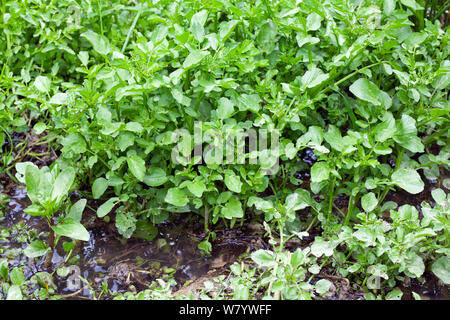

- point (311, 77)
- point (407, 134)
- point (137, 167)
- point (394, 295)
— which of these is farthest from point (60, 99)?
point (394, 295)

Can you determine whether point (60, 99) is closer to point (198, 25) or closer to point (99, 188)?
point (99, 188)

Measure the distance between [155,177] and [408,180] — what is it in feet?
3.40

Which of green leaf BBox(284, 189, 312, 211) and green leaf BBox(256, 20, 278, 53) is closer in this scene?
green leaf BBox(284, 189, 312, 211)

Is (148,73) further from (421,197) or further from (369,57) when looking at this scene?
(421,197)

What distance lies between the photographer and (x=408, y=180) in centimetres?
194

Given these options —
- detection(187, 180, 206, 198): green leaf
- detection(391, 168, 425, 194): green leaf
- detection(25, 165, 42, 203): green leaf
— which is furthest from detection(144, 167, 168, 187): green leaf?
detection(391, 168, 425, 194): green leaf

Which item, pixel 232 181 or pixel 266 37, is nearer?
pixel 232 181

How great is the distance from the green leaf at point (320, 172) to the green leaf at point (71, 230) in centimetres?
91

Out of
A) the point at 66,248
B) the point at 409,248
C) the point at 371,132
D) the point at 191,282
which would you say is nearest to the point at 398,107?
the point at 371,132

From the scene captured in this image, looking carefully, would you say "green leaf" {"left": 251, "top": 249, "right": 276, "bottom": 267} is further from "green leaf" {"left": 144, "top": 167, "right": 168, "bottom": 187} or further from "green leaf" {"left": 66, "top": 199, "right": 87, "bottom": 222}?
"green leaf" {"left": 66, "top": 199, "right": 87, "bottom": 222}

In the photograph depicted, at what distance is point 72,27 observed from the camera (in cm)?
251

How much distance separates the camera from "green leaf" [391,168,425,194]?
191 cm

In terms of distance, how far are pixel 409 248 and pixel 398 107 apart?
713 mm

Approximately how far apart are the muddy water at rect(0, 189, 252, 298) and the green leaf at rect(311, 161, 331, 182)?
0.50m
